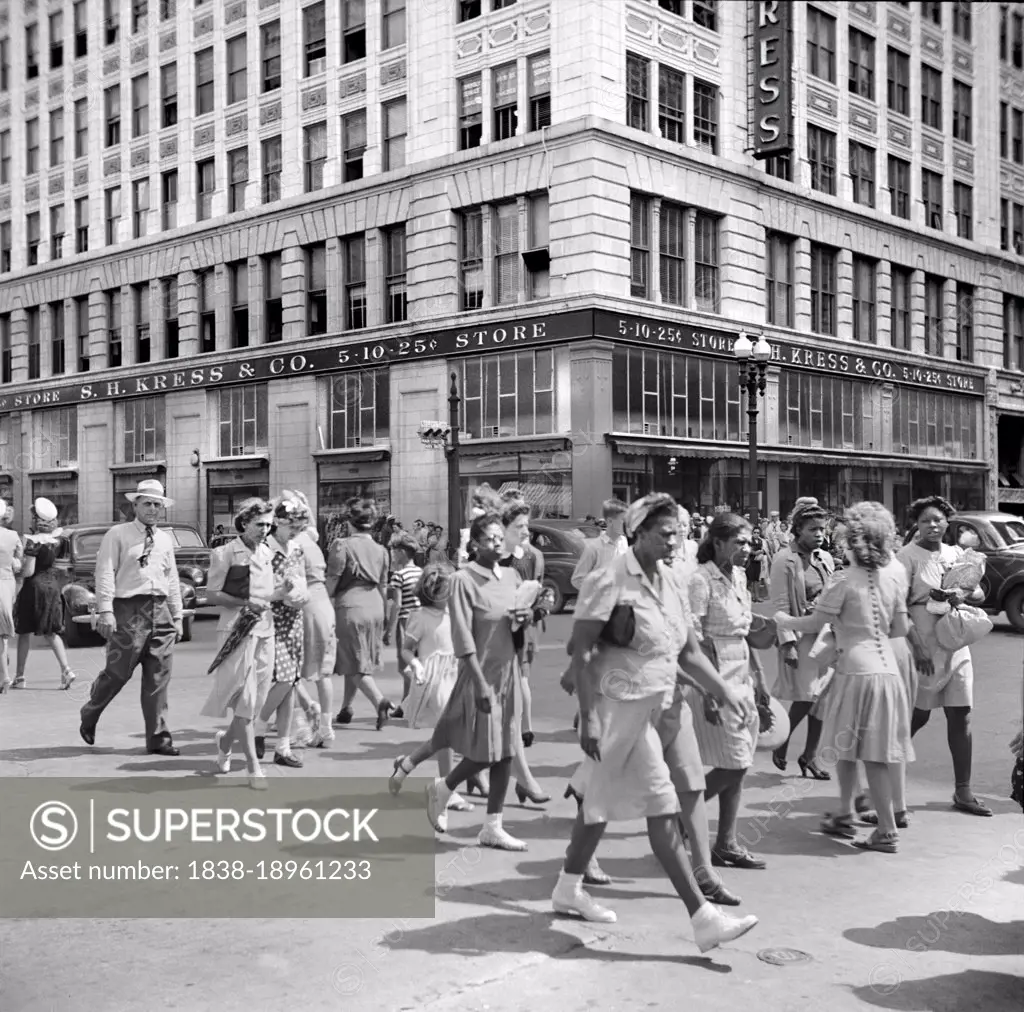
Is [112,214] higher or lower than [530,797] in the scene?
higher

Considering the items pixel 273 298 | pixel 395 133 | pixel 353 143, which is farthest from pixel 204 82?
pixel 273 298

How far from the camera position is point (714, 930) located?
14.4ft

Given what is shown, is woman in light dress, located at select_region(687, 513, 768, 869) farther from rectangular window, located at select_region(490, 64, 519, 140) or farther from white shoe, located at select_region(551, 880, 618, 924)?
rectangular window, located at select_region(490, 64, 519, 140)

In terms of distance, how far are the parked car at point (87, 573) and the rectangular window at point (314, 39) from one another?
42.0 ft

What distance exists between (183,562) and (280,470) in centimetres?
1682

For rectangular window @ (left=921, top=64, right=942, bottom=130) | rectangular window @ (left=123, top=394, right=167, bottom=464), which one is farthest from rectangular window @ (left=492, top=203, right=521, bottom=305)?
rectangular window @ (left=921, top=64, right=942, bottom=130)

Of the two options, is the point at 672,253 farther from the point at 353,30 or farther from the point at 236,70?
the point at 236,70

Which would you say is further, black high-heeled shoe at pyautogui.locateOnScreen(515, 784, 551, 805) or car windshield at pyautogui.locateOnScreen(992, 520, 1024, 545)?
car windshield at pyautogui.locateOnScreen(992, 520, 1024, 545)

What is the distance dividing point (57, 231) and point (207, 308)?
16.5 feet

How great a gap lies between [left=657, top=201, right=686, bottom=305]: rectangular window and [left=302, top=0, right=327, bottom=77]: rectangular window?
29.6 feet

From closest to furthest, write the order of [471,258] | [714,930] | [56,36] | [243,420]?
1. [714,930]
2. [56,36]
3. [471,258]
4. [243,420]

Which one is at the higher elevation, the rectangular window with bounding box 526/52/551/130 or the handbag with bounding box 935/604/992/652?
the rectangular window with bounding box 526/52/551/130

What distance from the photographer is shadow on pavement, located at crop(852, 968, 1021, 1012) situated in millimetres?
4051

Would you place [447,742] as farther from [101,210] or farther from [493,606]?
[101,210]
